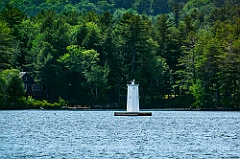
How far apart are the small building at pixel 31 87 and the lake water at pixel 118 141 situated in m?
57.1

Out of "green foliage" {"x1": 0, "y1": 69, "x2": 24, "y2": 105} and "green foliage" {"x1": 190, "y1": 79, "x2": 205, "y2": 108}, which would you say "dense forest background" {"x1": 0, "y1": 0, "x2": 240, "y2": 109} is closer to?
"green foliage" {"x1": 190, "y1": 79, "x2": 205, "y2": 108}

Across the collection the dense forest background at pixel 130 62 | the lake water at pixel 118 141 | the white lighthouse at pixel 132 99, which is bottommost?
the lake water at pixel 118 141

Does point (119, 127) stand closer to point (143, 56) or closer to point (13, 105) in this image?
point (13, 105)

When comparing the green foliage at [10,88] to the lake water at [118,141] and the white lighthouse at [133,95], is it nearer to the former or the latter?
the white lighthouse at [133,95]

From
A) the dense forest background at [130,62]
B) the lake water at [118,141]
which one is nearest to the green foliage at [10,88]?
the dense forest background at [130,62]

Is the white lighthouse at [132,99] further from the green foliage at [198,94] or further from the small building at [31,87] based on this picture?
the small building at [31,87]

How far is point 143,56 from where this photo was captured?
450 feet

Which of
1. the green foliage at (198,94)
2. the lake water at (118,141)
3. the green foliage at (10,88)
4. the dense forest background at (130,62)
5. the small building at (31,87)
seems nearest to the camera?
the lake water at (118,141)

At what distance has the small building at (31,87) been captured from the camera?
134m

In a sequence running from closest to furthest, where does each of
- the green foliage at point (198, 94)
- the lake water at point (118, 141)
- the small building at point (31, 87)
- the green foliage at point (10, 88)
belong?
the lake water at point (118, 141) → the green foliage at point (10, 88) → the green foliage at point (198, 94) → the small building at point (31, 87)

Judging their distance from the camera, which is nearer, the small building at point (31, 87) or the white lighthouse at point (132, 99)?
the white lighthouse at point (132, 99)

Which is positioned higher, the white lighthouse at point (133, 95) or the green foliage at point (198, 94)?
the green foliage at point (198, 94)

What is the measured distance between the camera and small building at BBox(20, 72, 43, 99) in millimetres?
134500

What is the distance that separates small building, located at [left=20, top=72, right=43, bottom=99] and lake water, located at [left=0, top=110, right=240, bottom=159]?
57.1 meters
